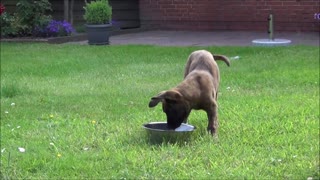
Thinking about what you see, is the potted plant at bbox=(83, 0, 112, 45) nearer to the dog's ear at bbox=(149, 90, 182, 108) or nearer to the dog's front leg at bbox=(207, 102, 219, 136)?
the dog's front leg at bbox=(207, 102, 219, 136)

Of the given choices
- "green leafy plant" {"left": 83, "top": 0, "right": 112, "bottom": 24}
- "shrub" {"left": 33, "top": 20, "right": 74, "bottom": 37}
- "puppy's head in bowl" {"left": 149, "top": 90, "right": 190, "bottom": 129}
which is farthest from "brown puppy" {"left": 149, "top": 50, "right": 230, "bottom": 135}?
"shrub" {"left": 33, "top": 20, "right": 74, "bottom": 37}

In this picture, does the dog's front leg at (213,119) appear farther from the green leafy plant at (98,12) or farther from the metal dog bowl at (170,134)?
the green leafy plant at (98,12)

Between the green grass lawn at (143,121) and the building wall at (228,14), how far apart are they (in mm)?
5643

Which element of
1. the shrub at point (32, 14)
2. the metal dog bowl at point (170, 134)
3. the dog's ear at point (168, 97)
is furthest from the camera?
the shrub at point (32, 14)

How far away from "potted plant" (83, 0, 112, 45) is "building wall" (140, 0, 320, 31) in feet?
13.6

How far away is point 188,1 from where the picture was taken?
1727 cm

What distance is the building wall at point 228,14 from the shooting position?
15.9 metres

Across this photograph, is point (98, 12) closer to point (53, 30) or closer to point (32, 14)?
point (53, 30)

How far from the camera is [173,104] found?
4.96 m

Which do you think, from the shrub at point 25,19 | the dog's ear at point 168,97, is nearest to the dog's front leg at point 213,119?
the dog's ear at point 168,97

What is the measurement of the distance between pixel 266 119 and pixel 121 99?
1.89 meters

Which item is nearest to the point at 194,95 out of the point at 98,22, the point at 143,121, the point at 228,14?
the point at 143,121

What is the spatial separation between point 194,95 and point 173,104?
0.21m

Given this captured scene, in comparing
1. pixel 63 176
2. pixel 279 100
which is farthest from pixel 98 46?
pixel 63 176
